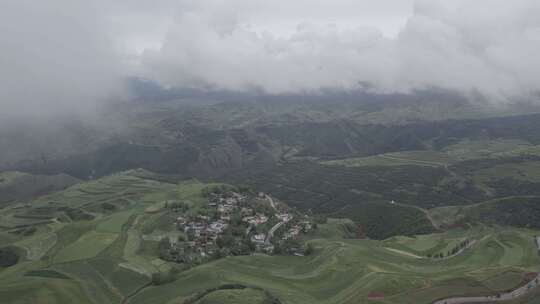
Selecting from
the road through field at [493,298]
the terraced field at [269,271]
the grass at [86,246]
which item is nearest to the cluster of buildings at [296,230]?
the terraced field at [269,271]

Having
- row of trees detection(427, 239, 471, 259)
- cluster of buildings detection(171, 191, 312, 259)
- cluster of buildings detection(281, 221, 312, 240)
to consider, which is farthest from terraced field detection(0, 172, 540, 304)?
cluster of buildings detection(281, 221, 312, 240)

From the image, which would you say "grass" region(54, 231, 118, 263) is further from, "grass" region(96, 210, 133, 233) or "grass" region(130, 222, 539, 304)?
"grass" region(130, 222, 539, 304)

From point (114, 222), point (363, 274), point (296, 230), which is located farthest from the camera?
point (114, 222)

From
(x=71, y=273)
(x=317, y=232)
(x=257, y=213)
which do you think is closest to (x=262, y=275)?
(x=71, y=273)

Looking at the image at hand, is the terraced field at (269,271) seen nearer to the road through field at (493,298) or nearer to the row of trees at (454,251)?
the road through field at (493,298)

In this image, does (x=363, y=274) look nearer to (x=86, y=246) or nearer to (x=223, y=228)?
(x=223, y=228)

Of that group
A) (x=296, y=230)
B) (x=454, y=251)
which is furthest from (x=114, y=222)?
(x=454, y=251)

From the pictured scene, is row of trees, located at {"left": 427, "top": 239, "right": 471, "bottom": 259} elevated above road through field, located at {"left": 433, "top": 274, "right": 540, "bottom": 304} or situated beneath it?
situated beneath

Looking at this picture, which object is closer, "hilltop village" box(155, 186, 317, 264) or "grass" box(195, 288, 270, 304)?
"grass" box(195, 288, 270, 304)
